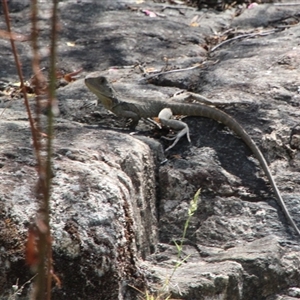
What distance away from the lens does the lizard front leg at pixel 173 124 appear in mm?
5180

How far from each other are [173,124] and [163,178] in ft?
2.10

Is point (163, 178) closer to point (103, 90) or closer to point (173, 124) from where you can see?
point (173, 124)

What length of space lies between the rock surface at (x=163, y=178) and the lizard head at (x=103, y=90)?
148 mm

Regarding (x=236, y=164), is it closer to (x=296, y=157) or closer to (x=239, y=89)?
(x=296, y=157)

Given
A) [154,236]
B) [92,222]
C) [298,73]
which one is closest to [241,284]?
[154,236]

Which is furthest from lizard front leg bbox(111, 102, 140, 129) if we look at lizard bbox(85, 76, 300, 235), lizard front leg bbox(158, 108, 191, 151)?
lizard front leg bbox(158, 108, 191, 151)

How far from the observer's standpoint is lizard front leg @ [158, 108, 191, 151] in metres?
5.18

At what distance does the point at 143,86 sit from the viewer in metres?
6.31

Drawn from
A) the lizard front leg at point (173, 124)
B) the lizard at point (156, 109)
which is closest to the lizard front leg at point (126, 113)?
the lizard at point (156, 109)

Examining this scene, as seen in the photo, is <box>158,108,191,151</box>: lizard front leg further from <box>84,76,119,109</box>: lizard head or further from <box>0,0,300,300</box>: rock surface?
<box>84,76,119,109</box>: lizard head

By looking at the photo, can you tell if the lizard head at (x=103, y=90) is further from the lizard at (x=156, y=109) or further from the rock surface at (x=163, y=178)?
the rock surface at (x=163, y=178)

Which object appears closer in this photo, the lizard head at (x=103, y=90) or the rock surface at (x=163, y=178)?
the rock surface at (x=163, y=178)

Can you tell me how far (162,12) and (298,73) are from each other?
9.44 ft

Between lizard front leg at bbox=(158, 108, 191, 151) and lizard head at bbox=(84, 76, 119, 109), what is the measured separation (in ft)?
1.36
